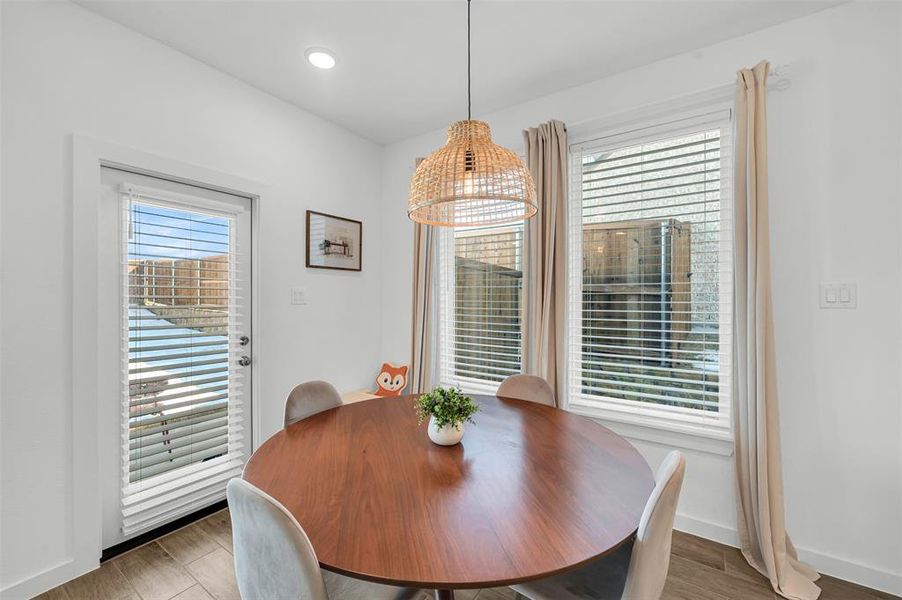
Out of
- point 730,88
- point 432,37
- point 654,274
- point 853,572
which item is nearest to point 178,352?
point 432,37

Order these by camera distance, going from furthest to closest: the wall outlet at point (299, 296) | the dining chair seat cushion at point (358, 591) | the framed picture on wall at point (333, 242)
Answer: the framed picture on wall at point (333, 242) < the wall outlet at point (299, 296) < the dining chair seat cushion at point (358, 591)

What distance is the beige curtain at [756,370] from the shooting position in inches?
72.9

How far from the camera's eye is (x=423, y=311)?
10.3 ft

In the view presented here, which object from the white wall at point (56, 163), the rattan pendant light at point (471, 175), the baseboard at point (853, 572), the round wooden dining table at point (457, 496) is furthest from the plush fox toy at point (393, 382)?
the baseboard at point (853, 572)

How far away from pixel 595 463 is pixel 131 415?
230 centimetres

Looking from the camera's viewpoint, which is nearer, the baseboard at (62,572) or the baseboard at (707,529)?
the baseboard at (62,572)

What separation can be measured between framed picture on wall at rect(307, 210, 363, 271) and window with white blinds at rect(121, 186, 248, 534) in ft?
1.66

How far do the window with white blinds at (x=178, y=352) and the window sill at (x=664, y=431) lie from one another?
2.20 m

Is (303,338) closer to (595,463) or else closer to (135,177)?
(135,177)

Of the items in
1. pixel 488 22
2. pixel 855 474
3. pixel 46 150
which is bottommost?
pixel 855 474

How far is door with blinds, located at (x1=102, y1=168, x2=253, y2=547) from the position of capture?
81.4 inches

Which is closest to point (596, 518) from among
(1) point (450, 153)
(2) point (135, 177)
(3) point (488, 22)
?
(1) point (450, 153)

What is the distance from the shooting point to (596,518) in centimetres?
103

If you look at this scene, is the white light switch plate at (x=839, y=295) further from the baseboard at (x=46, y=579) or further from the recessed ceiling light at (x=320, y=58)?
the baseboard at (x=46, y=579)
